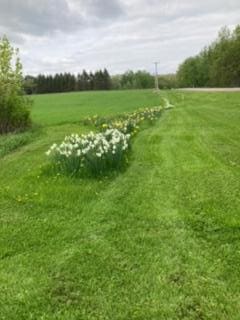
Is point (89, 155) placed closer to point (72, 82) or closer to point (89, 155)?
point (89, 155)

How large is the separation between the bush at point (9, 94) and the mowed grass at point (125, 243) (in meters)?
7.24

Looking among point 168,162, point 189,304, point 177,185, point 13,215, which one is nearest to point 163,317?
point 189,304

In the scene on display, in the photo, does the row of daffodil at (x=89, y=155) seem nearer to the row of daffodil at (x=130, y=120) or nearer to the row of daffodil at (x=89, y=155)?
the row of daffodil at (x=89, y=155)

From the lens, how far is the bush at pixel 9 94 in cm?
1522

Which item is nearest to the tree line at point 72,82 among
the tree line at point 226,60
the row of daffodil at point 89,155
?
the tree line at point 226,60

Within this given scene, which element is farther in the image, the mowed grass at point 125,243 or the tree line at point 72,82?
the tree line at point 72,82

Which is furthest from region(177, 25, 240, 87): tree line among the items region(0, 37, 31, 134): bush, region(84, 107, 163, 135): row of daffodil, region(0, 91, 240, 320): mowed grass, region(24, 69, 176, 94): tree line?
region(0, 91, 240, 320): mowed grass

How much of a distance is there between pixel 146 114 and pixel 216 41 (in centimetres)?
5294

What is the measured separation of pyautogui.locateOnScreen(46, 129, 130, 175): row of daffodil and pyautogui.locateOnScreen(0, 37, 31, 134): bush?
799cm

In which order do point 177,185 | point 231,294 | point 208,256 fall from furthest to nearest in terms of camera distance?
point 177,185
point 208,256
point 231,294

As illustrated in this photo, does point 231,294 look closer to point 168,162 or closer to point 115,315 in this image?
point 115,315

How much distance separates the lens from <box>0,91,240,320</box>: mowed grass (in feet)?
11.4

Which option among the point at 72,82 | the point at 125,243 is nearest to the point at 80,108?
the point at 125,243

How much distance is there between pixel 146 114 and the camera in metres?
17.4
